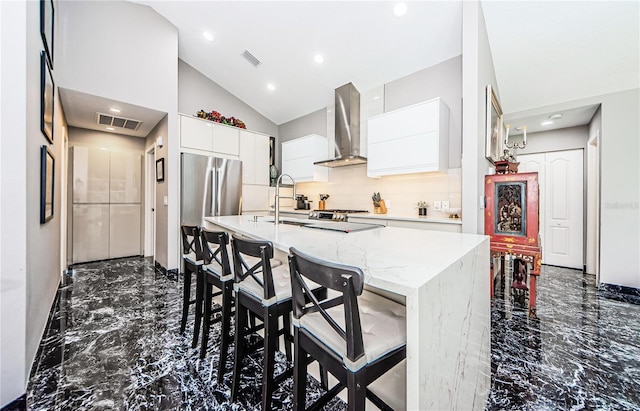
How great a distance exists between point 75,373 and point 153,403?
2.28ft

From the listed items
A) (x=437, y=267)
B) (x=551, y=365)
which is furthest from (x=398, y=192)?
(x=437, y=267)

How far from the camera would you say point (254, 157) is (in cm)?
481

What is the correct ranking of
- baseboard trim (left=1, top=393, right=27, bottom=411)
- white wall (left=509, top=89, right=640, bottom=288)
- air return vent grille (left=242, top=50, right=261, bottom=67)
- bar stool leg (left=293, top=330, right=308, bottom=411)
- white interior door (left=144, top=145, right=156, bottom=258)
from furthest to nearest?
white interior door (left=144, top=145, right=156, bottom=258) → air return vent grille (left=242, top=50, right=261, bottom=67) → white wall (left=509, top=89, right=640, bottom=288) → baseboard trim (left=1, top=393, right=27, bottom=411) → bar stool leg (left=293, top=330, right=308, bottom=411)

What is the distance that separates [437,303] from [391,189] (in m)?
3.26

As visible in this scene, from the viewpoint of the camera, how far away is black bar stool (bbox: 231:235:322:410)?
3.84ft

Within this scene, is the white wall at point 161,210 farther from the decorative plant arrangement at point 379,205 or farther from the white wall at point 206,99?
the decorative plant arrangement at point 379,205

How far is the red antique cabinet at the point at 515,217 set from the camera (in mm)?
2289

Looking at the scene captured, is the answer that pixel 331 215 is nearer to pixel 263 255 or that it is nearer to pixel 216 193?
pixel 216 193

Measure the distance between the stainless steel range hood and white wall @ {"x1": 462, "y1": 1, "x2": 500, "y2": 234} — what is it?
5.89ft

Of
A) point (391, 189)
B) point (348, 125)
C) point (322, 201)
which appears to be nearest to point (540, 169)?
point (391, 189)

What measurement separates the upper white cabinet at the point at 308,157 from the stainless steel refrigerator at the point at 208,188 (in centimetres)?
107

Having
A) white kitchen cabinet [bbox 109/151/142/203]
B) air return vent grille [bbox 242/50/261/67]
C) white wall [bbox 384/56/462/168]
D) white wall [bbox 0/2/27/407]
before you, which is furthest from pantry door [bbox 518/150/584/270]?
white kitchen cabinet [bbox 109/151/142/203]

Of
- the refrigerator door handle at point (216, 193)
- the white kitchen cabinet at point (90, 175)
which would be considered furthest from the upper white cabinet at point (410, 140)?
the white kitchen cabinet at point (90, 175)

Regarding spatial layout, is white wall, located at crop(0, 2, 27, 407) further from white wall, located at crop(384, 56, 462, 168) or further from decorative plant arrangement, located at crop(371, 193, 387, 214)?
white wall, located at crop(384, 56, 462, 168)
